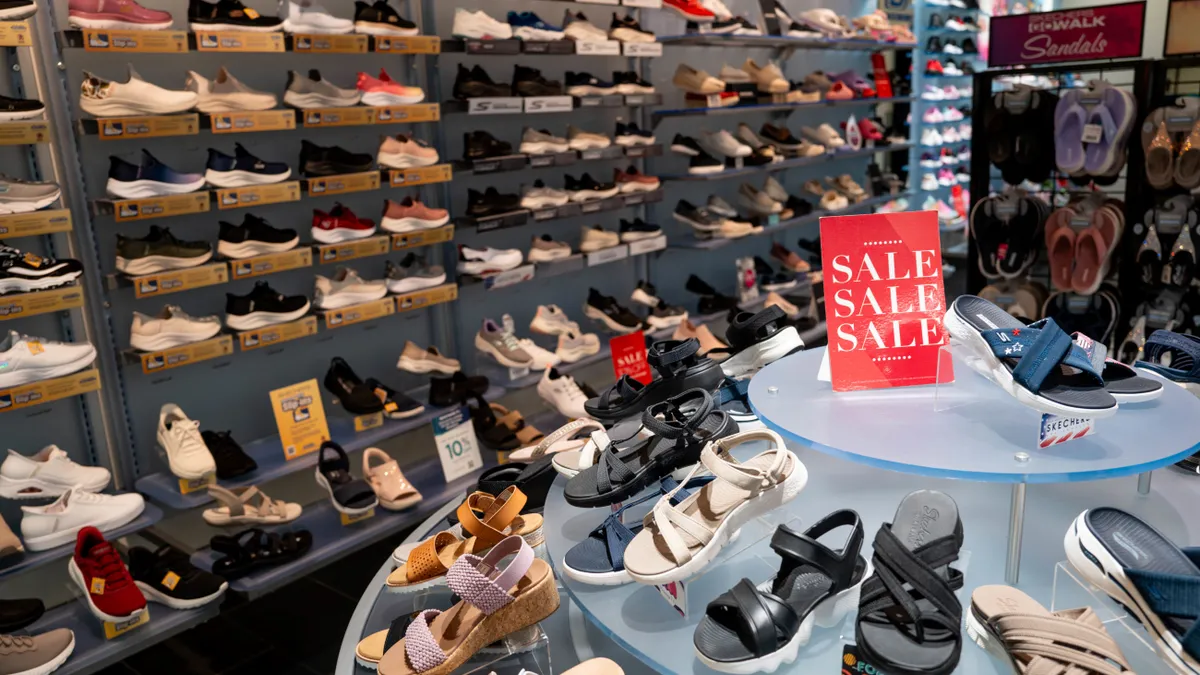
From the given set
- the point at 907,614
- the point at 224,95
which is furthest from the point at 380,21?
the point at 907,614

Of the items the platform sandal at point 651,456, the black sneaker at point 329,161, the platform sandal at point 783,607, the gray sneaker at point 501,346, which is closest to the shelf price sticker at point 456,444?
the gray sneaker at point 501,346

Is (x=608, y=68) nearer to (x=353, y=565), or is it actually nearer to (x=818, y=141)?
(x=818, y=141)

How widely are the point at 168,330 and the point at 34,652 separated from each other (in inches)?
46.0

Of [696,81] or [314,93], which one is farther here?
[696,81]

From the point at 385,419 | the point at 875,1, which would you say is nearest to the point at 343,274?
the point at 385,419

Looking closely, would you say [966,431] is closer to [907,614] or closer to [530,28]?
[907,614]

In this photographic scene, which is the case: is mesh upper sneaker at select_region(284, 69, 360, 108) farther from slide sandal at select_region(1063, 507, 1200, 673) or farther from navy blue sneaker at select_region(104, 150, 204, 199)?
slide sandal at select_region(1063, 507, 1200, 673)

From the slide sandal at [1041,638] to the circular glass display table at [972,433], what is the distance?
0.72 ft

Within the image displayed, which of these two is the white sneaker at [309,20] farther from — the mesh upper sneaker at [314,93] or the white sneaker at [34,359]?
the white sneaker at [34,359]

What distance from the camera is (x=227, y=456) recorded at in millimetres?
3287

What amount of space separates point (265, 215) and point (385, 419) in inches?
41.5

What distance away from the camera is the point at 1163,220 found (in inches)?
173

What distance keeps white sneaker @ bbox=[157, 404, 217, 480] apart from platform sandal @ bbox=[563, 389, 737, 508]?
6.04 feet

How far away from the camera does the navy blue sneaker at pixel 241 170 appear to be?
332cm
